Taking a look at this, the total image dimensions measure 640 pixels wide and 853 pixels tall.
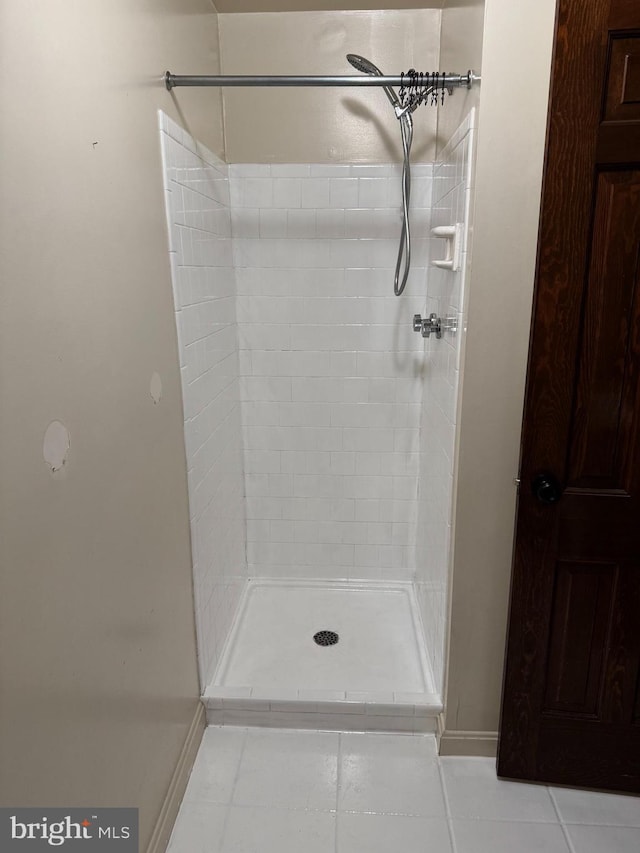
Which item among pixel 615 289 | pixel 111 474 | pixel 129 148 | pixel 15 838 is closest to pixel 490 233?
pixel 615 289

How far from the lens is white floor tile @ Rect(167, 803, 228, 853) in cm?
160

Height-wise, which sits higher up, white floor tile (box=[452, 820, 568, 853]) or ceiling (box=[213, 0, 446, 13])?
ceiling (box=[213, 0, 446, 13])

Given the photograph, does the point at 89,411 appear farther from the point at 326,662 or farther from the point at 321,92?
the point at 321,92

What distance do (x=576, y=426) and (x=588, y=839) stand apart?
1.16 m

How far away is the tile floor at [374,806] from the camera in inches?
63.7

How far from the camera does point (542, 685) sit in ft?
5.67

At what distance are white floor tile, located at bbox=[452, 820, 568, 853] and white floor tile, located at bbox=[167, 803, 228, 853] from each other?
67 centimetres

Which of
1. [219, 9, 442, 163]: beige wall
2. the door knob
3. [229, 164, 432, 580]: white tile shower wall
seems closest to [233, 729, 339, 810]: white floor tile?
[229, 164, 432, 580]: white tile shower wall

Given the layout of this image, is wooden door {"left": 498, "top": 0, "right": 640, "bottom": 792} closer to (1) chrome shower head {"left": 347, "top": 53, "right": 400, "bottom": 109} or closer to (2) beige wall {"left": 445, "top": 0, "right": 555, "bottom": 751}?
(2) beige wall {"left": 445, "top": 0, "right": 555, "bottom": 751}

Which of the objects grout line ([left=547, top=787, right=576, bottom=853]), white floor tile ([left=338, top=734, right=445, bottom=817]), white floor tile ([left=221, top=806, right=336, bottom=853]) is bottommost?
white floor tile ([left=338, top=734, right=445, bottom=817])

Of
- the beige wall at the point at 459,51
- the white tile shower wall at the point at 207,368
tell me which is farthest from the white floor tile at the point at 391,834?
the beige wall at the point at 459,51

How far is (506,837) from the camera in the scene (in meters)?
1.64

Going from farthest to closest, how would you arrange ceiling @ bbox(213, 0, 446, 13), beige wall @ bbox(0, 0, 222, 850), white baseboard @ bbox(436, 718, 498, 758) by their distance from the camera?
1. ceiling @ bbox(213, 0, 446, 13)
2. white baseboard @ bbox(436, 718, 498, 758)
3. beige wall @ bbox(0, 0, 222, 850)

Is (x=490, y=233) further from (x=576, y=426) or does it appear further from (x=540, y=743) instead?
(x=540, y=743)
